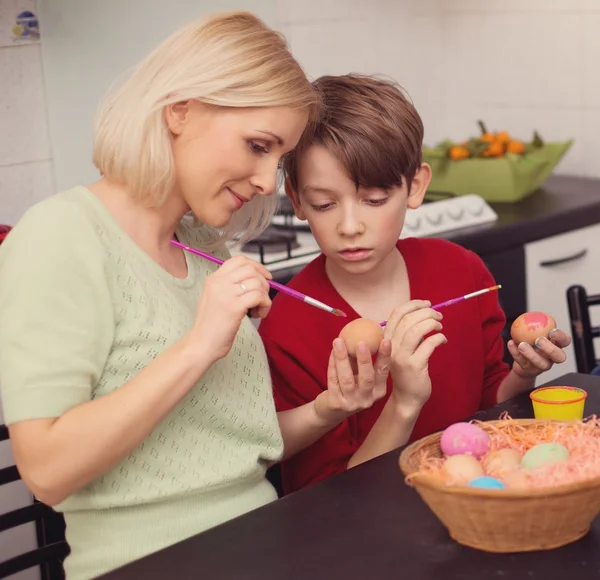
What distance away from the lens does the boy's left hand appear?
5.37 ft

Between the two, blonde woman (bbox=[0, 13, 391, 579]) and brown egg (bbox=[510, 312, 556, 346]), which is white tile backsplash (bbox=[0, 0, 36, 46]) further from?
brown egg (bbox=[510, 312, 556, 346])

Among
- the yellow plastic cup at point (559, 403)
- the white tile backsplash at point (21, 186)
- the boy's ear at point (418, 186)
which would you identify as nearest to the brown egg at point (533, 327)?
the yellow plastic cup at point (559, 403)

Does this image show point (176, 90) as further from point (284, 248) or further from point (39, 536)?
point (284, 248)

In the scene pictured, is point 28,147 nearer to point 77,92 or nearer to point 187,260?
point 77,92

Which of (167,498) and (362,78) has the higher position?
(362,78)

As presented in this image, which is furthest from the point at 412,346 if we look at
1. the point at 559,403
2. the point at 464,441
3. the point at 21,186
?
the point at 21,186

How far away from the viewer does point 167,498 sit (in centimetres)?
139

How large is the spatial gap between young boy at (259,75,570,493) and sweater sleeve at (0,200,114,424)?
0.46 meters

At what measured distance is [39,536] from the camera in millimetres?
1662

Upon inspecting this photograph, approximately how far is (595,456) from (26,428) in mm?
666

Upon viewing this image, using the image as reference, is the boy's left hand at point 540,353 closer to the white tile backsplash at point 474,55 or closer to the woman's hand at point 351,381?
the woman's hand at point 351,381

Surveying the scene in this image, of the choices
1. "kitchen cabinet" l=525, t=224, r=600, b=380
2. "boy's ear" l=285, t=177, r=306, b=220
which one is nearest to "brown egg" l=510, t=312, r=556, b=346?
"boy's ear" l=285, t=177, r=306, b=220

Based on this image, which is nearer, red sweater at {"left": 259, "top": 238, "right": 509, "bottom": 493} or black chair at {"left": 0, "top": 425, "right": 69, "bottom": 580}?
black chair at {"left": 0, "top": 425, "right": 69, "bottom": 580}

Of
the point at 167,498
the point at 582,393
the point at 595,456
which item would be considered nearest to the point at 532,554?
the point at 595,456
